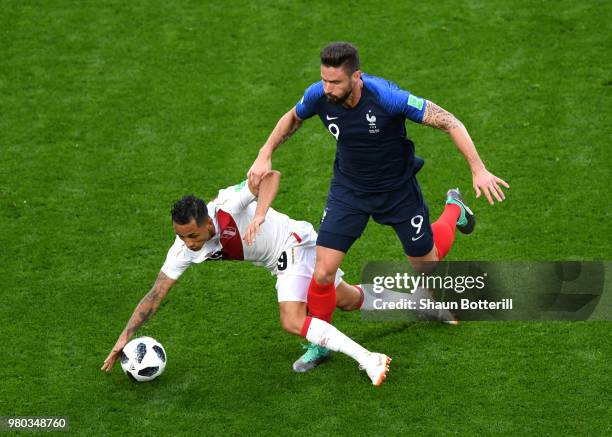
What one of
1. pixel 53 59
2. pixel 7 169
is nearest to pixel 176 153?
pixel 7 169

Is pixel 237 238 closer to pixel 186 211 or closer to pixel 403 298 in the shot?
pixel 186 211

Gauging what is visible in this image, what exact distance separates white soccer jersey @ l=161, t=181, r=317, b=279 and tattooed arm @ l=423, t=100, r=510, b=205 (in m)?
1.47

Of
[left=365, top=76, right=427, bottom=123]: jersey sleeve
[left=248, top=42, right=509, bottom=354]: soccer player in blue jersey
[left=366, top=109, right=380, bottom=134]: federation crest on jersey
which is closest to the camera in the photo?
[left=248, top=42, right=509, bottom=354]: soccer player in blue jersey

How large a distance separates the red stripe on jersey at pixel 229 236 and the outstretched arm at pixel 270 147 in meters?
0.39

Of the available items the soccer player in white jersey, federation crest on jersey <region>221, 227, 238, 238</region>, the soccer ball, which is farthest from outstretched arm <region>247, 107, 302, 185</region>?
the soccer ball

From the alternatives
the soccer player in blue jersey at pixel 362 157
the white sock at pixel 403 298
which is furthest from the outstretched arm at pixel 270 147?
the white sock at pixel 403 298

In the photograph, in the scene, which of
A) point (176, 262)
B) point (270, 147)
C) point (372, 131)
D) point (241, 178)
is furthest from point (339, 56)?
point (241, 178)

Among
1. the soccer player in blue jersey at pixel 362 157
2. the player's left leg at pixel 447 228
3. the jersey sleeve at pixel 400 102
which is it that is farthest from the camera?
the player's left leg at pixel 447 228

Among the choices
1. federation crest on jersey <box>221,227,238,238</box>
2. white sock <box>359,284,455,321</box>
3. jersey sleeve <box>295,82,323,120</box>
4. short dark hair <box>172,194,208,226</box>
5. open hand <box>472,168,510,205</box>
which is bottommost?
white sock <box>359,284,455,321</box>

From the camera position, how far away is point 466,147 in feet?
24.2

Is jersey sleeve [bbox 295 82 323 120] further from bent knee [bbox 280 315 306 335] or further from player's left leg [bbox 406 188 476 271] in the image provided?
bent knee [bbox 280 315 306 335]

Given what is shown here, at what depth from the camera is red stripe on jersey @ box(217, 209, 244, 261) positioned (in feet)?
26.1

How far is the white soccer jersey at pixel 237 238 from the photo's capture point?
7.91 m

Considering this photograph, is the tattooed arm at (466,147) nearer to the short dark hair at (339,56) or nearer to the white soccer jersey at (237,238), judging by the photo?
the short dark hair at (339,56)
